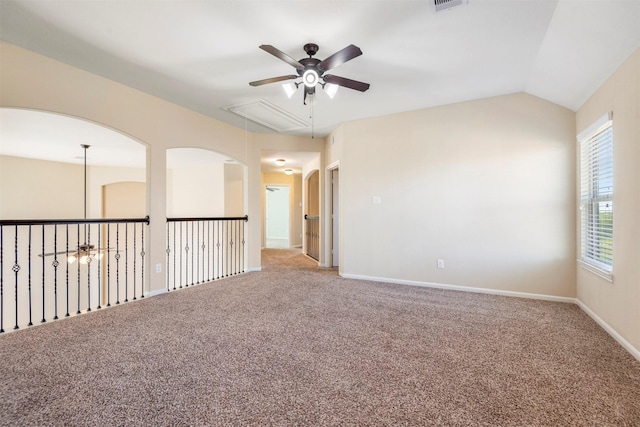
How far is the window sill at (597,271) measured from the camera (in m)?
2.54

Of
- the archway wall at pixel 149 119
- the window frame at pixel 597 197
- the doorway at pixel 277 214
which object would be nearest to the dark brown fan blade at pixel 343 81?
the window frame at pixel 597 197

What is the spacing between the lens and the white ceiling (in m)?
2.04

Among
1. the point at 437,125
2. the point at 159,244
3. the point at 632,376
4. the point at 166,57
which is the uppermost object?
the point at 166,57

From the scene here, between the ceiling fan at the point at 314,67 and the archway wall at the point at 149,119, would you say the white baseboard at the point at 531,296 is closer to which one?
the archway wall at the point at 149,119

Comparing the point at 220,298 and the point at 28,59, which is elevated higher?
the point at 28,59

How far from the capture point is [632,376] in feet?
6.18

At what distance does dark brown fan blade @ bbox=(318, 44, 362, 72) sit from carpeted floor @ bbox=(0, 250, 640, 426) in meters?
2.32

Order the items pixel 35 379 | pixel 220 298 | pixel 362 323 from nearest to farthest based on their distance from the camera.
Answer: pixel 35 379, pixel 362 323, pixel 220 298

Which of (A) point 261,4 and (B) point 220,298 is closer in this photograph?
(A) point 261,4

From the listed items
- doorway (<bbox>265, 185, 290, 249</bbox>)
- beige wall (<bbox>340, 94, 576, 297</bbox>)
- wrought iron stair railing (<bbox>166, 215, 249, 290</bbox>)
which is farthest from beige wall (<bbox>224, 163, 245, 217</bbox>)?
doorway (<bbox>265, 185, 290, 249</bbox>)

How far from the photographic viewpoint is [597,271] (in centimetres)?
277

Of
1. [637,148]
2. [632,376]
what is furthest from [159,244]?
[637,148]

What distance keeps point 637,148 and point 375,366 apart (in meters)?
2.61

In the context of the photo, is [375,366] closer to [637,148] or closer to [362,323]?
[362,323]
